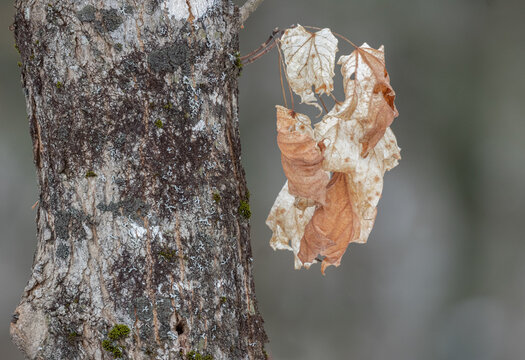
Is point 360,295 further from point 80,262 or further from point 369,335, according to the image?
point 80,262

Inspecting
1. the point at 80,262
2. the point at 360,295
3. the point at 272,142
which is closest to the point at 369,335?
the point at 360,295

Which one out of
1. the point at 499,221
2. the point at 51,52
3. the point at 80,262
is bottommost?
the point at 80,262

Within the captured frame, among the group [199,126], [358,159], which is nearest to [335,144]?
[358,159]

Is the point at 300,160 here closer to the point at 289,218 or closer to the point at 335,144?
the point at 335,144

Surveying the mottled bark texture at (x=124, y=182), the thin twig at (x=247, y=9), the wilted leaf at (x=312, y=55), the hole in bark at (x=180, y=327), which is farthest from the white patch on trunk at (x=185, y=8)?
the hole in bark at (x=180, y=327)

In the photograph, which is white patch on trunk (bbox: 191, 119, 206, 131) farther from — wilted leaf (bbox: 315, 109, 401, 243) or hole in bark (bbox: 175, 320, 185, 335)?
hole in bark (bbox: 175, 320, 185, 335)

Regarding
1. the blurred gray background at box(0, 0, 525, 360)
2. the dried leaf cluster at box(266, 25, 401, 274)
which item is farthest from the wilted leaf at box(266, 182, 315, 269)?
the blurred gray background at box(0, 0, 525, 360)
